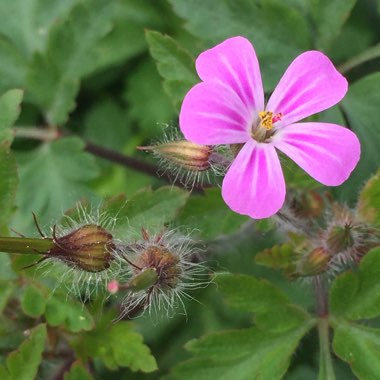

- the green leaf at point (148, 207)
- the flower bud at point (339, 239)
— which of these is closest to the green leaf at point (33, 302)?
the green leaf at point (148, 207)

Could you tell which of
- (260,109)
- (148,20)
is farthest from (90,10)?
(260,109)

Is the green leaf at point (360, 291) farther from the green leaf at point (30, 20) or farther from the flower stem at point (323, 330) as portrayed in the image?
→ the green leaf at point (30, 20)

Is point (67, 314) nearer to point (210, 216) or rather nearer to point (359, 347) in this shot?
point (210, 216)

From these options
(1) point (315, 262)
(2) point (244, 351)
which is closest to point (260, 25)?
(1) point (315, 262)

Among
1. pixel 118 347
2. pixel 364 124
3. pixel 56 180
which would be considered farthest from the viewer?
pixel 56 180

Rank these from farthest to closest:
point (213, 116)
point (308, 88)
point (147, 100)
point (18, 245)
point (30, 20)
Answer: point (147, 100)
point (30, 20)
point (308, 88)
point (213, 116)
point (18, 245)

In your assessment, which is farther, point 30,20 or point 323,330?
point 30,20

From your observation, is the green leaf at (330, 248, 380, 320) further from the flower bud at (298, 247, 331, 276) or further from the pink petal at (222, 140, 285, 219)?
the pink petal at (222, 140, 285, 219)

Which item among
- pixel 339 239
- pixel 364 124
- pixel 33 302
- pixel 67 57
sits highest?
pixel 364 124
